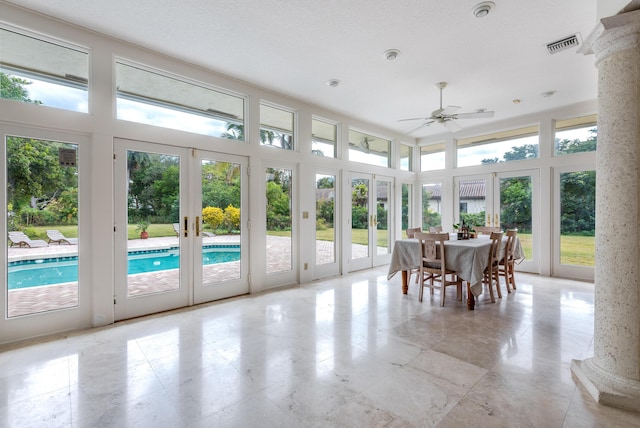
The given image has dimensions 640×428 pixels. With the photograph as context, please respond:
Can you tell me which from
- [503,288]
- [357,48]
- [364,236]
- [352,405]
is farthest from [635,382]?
[364,236]

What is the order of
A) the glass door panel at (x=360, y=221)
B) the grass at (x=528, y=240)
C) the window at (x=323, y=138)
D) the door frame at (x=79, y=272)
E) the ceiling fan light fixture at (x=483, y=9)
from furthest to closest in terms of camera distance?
the glass door panel at (x=360, y=221) → the window at (x=323, y=138) → the grass at (x=528, y=240) → the door frame at (x=79, y=272) → the ceiling fan light fixture at (x=483, y=9)

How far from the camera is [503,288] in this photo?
477cm

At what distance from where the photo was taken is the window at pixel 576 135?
521cm

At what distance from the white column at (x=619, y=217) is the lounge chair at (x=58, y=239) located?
15.0 feet

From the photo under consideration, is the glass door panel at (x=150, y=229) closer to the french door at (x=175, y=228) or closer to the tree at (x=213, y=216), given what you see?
the french door at (x=175, y=228)

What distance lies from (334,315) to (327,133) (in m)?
3.45

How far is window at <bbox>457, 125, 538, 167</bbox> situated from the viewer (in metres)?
5.82

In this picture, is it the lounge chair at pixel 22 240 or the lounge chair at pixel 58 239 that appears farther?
the lounge chair at pixel 58 239

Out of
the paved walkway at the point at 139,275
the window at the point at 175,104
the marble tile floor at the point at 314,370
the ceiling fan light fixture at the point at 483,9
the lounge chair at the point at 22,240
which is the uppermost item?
the ceiling fan light fixture at the point at 483,9

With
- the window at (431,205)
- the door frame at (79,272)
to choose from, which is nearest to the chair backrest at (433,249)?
the window at (431,205)

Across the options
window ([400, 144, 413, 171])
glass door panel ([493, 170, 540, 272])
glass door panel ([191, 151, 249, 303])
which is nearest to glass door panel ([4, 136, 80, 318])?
glass door panel ([191, 151, 249, 303])

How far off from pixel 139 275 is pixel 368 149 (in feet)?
15.5

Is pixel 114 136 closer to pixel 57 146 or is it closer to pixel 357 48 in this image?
pixel 57 146

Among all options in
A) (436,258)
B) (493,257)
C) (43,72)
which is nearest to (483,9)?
(436,258)
